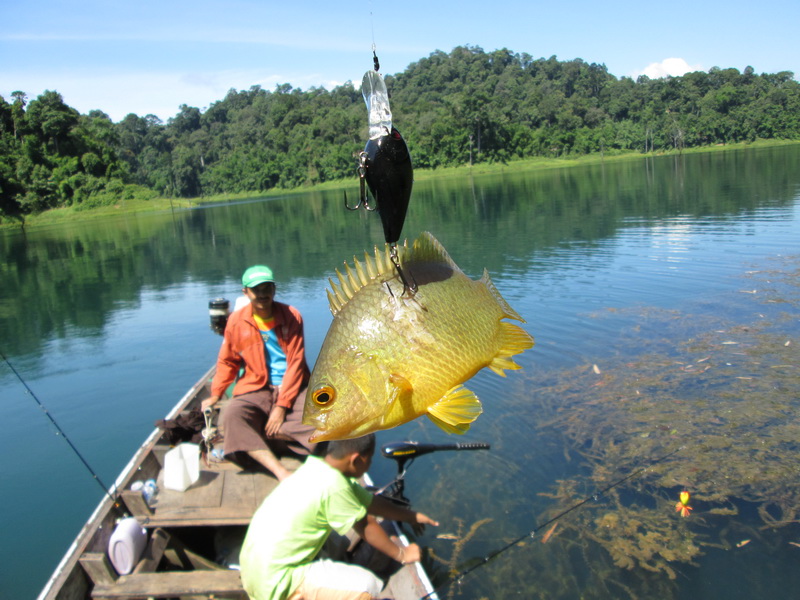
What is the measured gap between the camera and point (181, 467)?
16.9ft

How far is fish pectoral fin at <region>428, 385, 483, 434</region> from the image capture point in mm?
1073

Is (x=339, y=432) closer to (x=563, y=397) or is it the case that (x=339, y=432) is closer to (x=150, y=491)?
(x=150, y=491)

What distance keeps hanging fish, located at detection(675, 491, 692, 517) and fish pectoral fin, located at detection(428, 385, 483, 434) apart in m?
6.16

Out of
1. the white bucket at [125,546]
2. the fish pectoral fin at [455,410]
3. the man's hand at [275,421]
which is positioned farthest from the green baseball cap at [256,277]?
the fish pectoral fin at [455,410]

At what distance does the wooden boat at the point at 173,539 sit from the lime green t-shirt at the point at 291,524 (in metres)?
0.61

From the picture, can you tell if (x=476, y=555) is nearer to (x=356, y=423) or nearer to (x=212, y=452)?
(x=212, y=452)

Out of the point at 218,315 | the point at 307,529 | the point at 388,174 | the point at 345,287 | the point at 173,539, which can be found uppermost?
the point at 388,174

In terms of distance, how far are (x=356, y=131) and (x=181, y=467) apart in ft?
214

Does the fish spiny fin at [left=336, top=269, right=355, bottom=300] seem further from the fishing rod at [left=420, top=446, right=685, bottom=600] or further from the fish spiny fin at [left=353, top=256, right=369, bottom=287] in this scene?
the fishing rod at [left=420, top=446, right=685, bottom=600]

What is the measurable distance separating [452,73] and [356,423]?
129 m

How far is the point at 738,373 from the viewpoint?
9.11 meters

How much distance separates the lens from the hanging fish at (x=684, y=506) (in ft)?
20.5

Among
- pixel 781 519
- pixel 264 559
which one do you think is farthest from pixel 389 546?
pixel 781 519

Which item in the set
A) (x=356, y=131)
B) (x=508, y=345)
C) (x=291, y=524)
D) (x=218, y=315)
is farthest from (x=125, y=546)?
(x=356, y=131)
